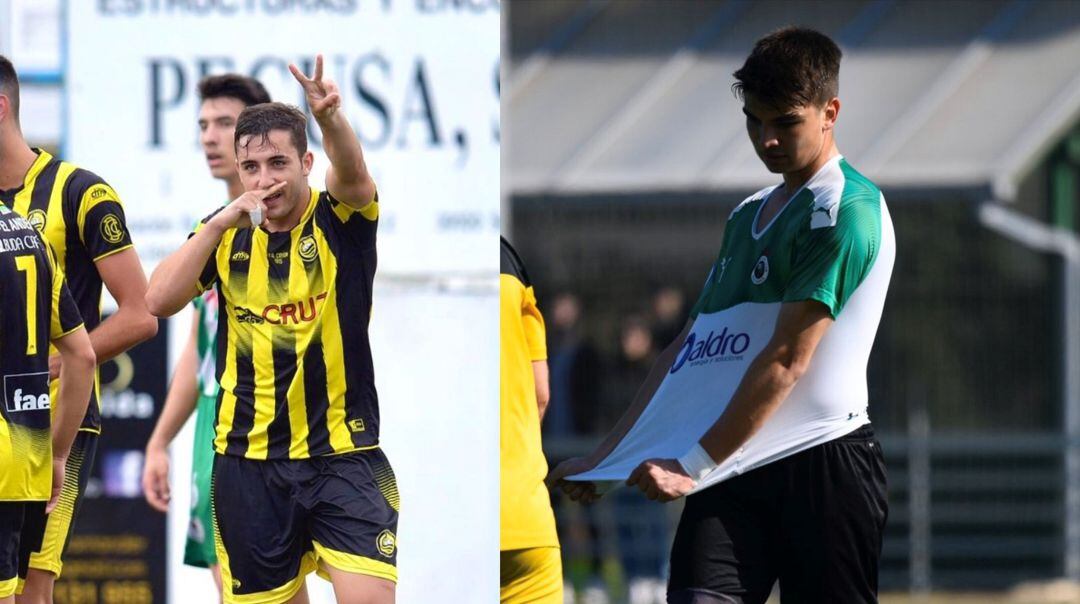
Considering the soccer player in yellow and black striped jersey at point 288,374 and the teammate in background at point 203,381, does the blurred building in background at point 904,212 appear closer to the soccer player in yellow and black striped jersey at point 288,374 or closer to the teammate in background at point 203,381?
the teammate in background at point 203,381

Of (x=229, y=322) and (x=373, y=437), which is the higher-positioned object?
(x=229, y=322)

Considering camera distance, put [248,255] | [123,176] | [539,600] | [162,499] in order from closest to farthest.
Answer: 1. [248,255]
2. [539,600]
3. [123,176]
4. [162,499]

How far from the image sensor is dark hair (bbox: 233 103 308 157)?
15.2 ft

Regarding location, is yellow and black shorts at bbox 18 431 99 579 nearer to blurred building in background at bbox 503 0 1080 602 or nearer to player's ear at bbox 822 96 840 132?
player's ear at bbox 822 96 840 132

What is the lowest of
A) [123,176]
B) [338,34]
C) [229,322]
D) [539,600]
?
Answer: [539,600]

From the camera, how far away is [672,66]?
1220 cm

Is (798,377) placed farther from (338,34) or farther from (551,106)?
(551,106)

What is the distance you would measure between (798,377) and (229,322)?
1643mm

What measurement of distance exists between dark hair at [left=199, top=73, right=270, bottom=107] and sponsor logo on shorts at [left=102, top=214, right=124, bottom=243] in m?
0.66

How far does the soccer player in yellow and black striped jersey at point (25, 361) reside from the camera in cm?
441

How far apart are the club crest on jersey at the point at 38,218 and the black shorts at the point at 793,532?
6.90ft

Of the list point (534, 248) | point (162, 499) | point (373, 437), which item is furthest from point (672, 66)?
point (373, 437)

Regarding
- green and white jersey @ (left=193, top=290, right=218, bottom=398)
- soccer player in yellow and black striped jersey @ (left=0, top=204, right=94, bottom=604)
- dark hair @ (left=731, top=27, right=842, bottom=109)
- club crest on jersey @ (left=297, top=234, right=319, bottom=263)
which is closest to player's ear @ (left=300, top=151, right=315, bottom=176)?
club crest on jersey @ (left=297, top=234, right=319, bottom=263)

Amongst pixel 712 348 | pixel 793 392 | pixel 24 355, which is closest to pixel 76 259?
pixel 24 355
